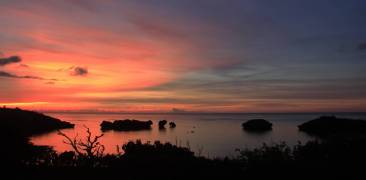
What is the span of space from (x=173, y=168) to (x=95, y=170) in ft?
11.5

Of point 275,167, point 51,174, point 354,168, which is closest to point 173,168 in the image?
point 275,167

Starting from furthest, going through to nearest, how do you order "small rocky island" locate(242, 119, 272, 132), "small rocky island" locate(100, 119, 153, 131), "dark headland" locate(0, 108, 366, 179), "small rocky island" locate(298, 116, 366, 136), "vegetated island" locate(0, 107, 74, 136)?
"small rocky island" locate(100, 119, 153, 131), "vegetated island" locate(0, 107, 74, 136), "small rocky island" locate(242, 119, 272, 132), "small rocky island" locate(298, 116, 366, 136), "dark headland" locate(0, 108, 366, 179)

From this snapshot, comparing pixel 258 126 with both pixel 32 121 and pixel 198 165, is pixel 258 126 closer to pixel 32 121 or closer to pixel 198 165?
pixel 32 121

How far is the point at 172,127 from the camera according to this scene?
15588 cm

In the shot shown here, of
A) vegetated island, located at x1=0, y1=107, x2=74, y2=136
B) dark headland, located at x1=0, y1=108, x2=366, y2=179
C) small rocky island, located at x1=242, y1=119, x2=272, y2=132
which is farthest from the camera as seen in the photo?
vegetated island, located at x1=0, y1=107, x2=74, y2=136

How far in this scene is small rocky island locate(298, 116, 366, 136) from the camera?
286 feet

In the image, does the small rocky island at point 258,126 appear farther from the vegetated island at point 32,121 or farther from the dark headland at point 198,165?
the dark headland at point 198,165

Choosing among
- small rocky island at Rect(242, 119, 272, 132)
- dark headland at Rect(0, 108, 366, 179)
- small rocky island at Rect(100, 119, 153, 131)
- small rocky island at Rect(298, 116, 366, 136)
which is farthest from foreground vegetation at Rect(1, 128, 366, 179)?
small rocky island at Rect(100, 119, 153, 131)

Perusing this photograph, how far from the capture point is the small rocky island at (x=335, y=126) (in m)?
87.3

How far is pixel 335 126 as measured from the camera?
3659 inches

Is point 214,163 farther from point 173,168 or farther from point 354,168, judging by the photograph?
point 354,168

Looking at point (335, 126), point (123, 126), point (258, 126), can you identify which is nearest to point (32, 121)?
point (123, 126)

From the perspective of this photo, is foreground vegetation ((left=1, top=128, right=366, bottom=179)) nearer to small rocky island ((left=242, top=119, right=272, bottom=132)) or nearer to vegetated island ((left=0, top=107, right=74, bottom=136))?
small rocky island ((left=242, top=119, right=272, bottom=132))

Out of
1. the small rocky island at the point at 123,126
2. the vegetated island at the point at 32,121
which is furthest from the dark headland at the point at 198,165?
the small rocky island at the point at 123,126
